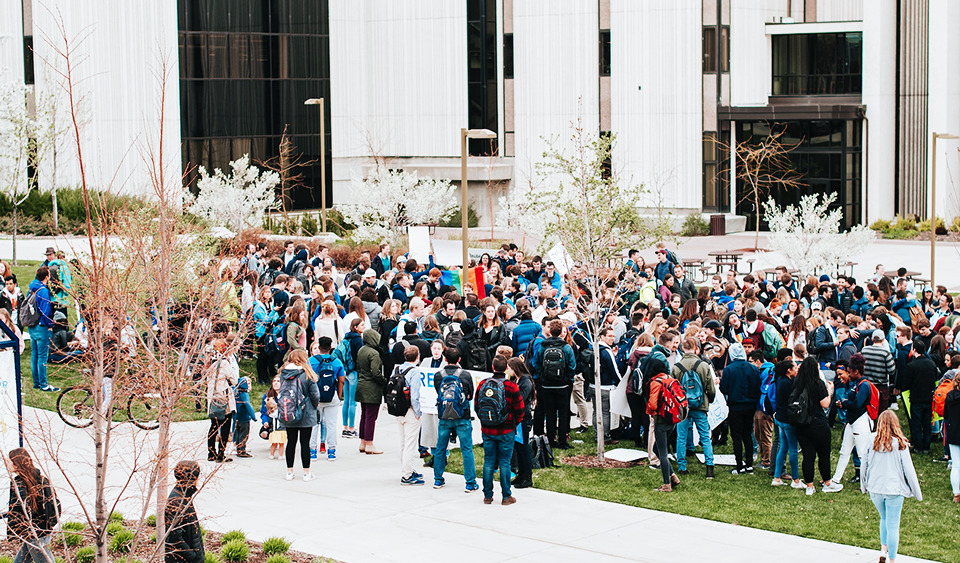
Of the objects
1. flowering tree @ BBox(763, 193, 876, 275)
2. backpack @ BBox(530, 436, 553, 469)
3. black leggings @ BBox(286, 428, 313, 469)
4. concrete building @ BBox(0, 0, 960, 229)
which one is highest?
concrete building @ BBox(0, 0, 960, 229)

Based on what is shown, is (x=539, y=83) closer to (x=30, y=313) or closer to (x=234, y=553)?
(x=30, y=313)

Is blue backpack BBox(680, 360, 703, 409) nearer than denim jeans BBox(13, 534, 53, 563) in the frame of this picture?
No

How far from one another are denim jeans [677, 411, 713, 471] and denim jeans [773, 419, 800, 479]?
805mm

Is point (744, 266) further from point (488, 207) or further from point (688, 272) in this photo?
point (488, 207)

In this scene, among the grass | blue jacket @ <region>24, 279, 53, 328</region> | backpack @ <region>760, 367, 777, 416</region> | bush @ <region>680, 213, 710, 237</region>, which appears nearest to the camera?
the grass

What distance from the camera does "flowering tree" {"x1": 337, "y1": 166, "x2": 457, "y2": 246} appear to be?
35969 millimetres

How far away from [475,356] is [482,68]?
36.1 metres

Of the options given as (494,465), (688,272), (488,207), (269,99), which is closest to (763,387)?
(494,465)

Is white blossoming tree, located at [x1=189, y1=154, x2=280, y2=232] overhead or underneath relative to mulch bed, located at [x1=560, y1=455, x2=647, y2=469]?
overhead

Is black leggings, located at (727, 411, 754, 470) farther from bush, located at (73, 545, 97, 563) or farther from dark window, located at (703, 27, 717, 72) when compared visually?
dark window, located at (703, 27, 717, 72)

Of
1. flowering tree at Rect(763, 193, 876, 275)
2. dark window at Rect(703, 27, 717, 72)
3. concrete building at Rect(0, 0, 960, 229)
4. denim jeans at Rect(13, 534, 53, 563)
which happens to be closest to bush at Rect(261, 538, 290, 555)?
denim jeans at Rect(13, 534, 53, 563)

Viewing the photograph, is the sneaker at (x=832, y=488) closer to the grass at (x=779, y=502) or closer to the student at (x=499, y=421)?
the grass at (x=779, y=502)

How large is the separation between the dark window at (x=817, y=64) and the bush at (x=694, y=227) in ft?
21.8

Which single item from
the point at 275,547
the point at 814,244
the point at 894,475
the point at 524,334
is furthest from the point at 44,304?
the point at 814,244
